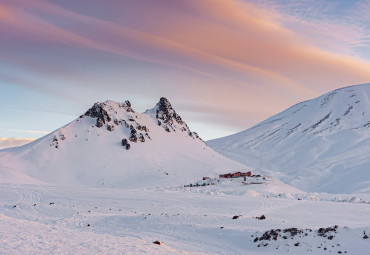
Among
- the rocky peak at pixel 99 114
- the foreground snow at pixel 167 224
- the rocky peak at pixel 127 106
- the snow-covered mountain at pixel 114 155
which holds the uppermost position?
the rocky peak at pixel 127 106

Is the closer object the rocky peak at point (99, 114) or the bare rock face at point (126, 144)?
the bare rock face at point (126, 144)

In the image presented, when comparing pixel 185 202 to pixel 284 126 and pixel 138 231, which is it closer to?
pixel 138 231

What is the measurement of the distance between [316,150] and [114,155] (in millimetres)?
94798

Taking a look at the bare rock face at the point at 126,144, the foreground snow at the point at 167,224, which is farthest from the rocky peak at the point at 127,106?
the foreground snow at the point at 167,224

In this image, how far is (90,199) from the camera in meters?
42.1

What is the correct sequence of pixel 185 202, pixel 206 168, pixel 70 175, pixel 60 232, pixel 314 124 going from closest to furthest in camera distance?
pixel 60 232, pixel 185 202, pixel 70 175, pixel 206 168, pixel 314 124

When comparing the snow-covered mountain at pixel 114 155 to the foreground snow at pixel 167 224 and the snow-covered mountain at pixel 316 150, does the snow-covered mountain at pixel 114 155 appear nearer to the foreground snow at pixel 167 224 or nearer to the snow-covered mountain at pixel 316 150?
the foreground snow at pixel 167 224

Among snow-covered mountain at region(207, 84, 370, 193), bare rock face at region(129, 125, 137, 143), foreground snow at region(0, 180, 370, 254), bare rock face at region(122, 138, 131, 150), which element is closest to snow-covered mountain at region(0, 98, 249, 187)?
bare rock face at region(122, 138, 131, 150)

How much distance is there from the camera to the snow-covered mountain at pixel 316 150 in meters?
108

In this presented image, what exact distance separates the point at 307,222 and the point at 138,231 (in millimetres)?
12896

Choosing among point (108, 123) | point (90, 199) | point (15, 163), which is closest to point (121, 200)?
point (90, 199)

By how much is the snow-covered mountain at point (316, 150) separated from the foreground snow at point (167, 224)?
6472 cm

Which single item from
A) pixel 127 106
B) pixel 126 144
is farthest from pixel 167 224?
pixel 127 106

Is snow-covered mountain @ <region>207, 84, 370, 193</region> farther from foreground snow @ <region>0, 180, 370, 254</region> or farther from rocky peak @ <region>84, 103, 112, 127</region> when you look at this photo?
foreground snow @ <region>0, 180, 370, 254</region>
